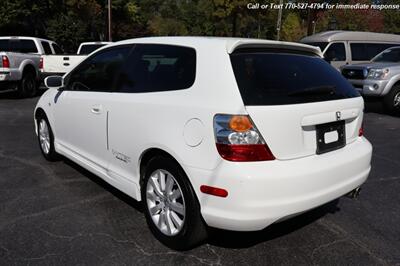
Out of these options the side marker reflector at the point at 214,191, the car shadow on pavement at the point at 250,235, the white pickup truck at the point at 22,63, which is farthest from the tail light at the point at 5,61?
the side marker reflector at the point at 214,191

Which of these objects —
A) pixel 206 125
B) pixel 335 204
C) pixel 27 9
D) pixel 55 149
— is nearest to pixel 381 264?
pixel 335 204

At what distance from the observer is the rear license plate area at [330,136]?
307 centimetres

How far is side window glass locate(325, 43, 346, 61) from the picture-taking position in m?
13.5

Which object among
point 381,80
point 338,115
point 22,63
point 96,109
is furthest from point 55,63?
point 338,115

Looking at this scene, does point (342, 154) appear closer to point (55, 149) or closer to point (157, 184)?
point (157, 184)

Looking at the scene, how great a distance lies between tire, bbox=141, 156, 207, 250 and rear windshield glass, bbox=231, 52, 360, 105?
30.7 inches

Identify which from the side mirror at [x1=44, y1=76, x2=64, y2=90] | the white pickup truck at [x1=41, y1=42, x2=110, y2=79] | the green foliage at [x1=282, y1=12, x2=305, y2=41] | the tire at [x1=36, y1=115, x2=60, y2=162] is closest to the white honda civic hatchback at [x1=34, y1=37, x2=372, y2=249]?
the side mirror at [x1=44, y1=76, x2=64, y2=90]

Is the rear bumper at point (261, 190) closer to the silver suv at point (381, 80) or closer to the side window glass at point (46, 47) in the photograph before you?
the silver suv at point (381, 80)

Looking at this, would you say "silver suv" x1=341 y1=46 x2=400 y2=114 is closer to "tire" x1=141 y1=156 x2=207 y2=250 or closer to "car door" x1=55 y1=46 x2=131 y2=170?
"car door" x1=55 y1=46 x2=131 y2=170

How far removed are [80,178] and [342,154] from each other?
3.01 meters

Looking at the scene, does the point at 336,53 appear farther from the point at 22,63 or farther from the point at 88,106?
the point at 88,106

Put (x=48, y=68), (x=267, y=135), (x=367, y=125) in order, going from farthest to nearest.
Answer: (x=48, y=68)
(x=367, y=125)
(x=267, y=135)

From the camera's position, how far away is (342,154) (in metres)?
3.24

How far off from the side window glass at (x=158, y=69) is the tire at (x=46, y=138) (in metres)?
1.89
